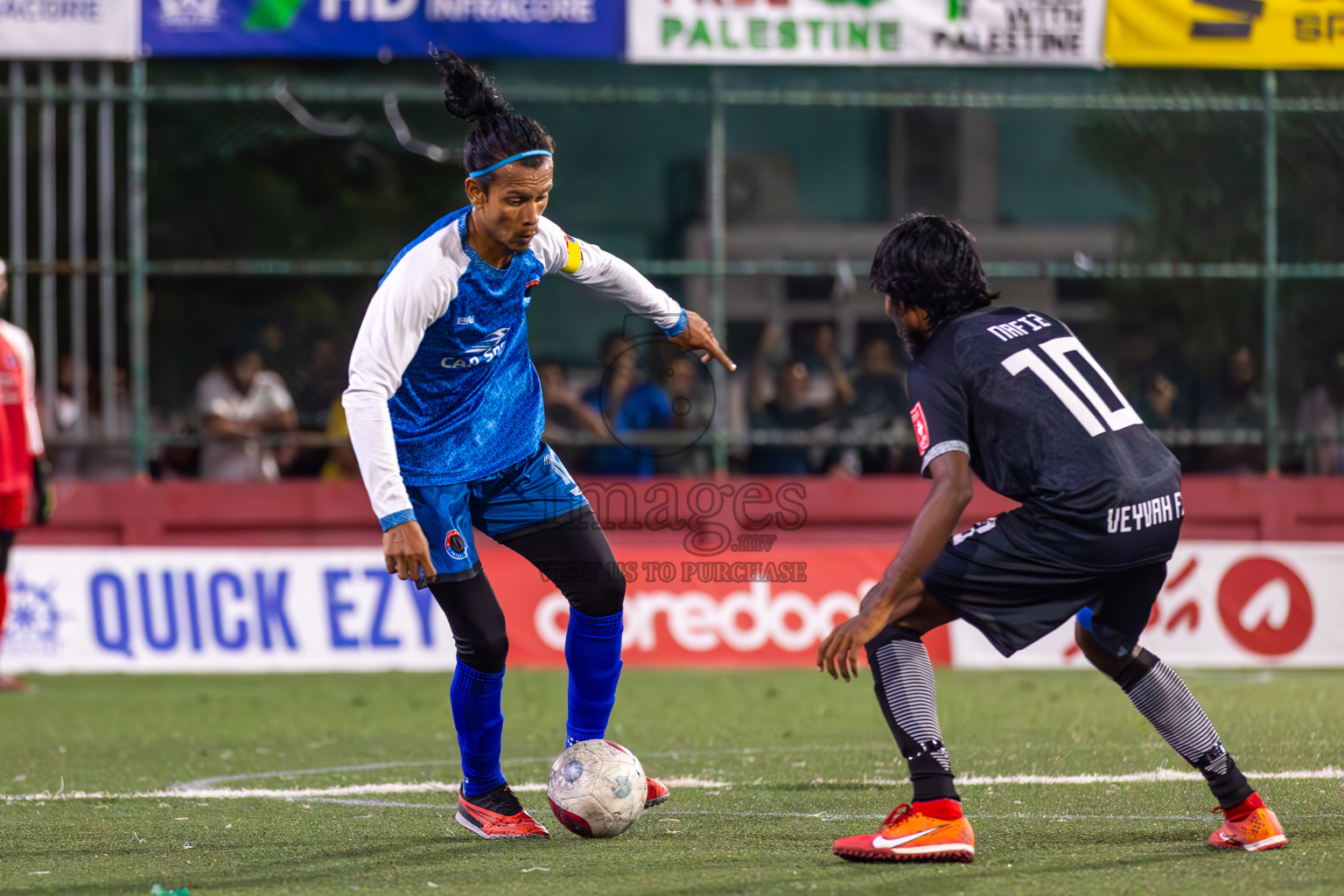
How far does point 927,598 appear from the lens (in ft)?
15.4

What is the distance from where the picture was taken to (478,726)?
5.47 m

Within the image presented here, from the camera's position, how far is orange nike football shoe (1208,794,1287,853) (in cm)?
473

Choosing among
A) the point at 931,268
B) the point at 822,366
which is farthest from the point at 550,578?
the point at 822,366

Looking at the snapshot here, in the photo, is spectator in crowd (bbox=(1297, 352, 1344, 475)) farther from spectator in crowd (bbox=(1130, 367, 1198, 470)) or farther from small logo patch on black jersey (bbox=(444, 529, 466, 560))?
small logo patch on black jersey (bbox=(444, 529, 466, 560))

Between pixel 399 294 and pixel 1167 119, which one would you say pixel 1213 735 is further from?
pixel 1167 119

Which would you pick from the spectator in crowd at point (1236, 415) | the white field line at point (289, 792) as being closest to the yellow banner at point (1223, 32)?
the spectator in crowd at point (1236, 415)

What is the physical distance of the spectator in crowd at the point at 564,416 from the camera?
13.1 m

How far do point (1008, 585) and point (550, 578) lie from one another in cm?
162

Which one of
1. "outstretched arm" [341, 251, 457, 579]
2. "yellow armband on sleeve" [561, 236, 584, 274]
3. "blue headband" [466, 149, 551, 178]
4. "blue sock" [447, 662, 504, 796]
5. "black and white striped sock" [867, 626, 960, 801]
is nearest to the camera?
"black and white striped sock" [867, 626, 960, 801]

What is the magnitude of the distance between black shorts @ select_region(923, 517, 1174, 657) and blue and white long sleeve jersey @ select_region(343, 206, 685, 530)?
1607 mm

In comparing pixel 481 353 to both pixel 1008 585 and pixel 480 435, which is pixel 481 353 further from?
pixel 1008 585

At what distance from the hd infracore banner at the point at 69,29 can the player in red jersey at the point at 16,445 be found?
3.18 meters

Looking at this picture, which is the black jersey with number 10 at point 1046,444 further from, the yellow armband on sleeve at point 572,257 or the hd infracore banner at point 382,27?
the hd infracore banner at point 382,27

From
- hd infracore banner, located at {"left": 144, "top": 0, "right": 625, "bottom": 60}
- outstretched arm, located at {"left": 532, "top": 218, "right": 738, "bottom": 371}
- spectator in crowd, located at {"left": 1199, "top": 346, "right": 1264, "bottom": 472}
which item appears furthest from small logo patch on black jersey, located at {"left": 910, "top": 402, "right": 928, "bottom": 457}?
spectator in crowd, located at {"left": 1199, "top": 346, "right": 1264, "bottom": 472}
